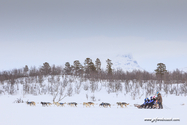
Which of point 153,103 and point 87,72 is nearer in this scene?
point 153,103

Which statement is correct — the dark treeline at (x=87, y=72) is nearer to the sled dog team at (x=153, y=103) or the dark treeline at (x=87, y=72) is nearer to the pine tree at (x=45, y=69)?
the pine tree at (x=45, y=69)

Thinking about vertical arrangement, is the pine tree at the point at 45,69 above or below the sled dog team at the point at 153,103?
A: above

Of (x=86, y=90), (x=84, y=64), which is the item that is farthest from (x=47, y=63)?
(x=86, y=90)

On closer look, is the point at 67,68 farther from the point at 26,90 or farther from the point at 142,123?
the point at 142,123

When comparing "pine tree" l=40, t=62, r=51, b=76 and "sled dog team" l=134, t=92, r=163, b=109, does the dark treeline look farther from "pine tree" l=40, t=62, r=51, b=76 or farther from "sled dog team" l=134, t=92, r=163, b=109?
"sled dog team" l=134, t=92, r=163, b=109

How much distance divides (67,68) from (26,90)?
642 inches

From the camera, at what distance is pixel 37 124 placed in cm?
611

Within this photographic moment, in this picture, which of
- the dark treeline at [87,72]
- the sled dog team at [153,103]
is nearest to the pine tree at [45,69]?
the dark treeline at [87,72]

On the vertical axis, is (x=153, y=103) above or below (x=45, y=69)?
below

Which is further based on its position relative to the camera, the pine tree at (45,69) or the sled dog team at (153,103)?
the pine tree at (45,69)

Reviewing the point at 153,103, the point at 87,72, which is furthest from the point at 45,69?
the point at 153,103

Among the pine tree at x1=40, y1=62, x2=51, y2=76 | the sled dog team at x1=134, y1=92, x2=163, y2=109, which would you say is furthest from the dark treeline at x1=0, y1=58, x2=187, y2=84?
the sled dog team at x1=134, y1=92, x2=163, y2=109

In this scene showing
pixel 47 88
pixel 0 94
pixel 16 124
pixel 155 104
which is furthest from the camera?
pixel 47 88

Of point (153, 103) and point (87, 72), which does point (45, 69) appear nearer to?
point (87, 72)
